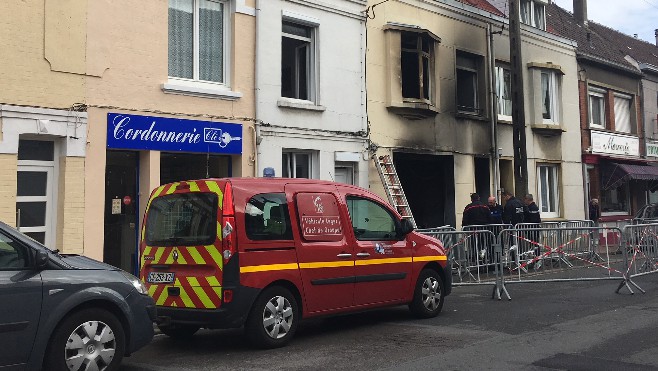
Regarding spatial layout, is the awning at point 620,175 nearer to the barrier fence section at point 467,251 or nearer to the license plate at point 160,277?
the barrier fence section at point 467,251

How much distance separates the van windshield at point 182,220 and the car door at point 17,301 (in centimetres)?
193

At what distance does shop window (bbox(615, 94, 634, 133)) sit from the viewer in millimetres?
23656

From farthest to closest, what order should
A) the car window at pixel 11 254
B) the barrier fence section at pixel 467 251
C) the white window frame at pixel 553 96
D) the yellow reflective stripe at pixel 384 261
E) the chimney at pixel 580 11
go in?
the chimney at pixel 580 11, the white window frame at pixel 553 96, the barrier fence section at pixel 467 251, the yellow reflective stripe at pixel 384 261, the car window at pixel 11 254

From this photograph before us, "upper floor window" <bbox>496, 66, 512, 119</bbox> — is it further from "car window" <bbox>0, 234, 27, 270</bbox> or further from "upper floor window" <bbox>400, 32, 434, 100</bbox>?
"car window" <bbox>0, 234, 27, 270</bbox>

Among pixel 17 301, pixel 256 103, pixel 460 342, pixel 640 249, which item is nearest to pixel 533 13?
pixel 640 249

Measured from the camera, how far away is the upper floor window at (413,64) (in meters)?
15.8

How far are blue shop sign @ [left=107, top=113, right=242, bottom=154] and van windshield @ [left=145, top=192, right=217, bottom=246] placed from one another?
361 cm

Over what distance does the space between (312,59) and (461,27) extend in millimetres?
5656

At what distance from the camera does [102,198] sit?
10.5 meters

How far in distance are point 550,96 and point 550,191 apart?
317 cm

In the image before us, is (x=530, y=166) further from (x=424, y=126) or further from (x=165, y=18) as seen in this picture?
(x=165, y=18)

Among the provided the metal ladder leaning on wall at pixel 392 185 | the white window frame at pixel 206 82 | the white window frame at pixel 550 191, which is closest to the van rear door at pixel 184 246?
the white window frame at pixel 206 82

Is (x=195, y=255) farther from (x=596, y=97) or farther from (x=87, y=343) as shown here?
(x=596, y=97)

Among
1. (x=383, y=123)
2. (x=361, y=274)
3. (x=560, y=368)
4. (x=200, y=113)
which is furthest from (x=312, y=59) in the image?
(x=560, y=368)
